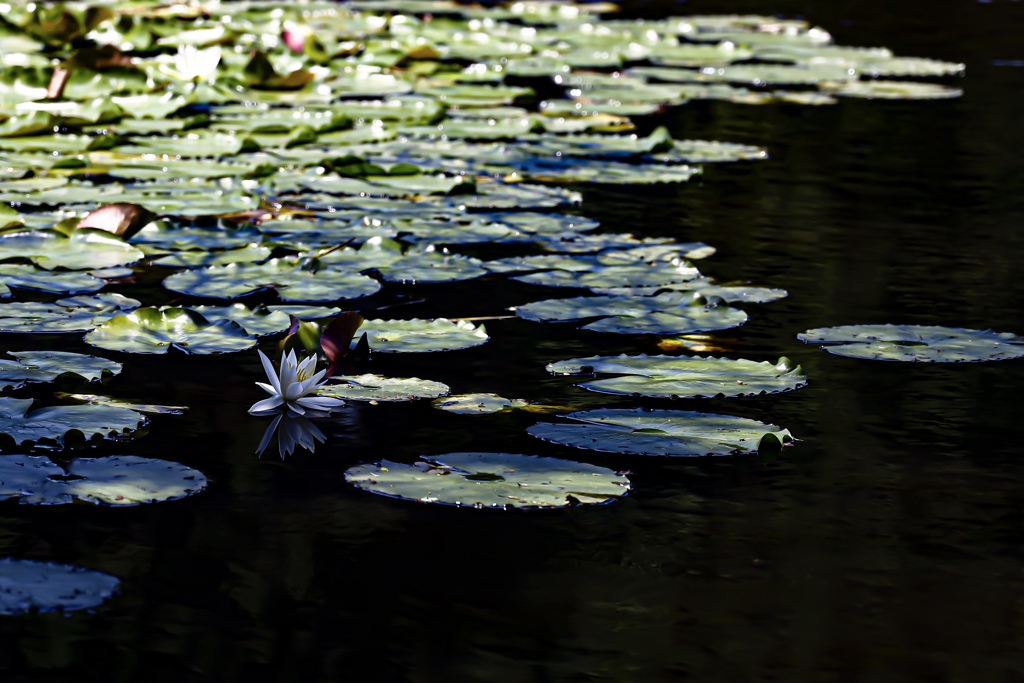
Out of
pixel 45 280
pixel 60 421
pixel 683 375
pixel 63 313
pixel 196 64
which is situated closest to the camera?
pixel 60 421

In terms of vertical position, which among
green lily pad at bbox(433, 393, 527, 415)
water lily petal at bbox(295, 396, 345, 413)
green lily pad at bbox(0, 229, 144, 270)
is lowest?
green lily pad at bbox(433, 393, 527, 415)

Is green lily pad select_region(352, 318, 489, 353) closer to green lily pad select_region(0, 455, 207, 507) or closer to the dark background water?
the dark background water

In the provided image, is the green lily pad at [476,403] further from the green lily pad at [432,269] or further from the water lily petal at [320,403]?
the green lily pad at [432,269]

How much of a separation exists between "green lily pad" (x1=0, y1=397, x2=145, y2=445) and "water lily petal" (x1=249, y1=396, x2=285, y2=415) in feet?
0.59

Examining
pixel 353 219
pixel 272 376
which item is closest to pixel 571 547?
pixel 272 376

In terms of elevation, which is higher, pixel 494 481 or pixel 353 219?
pixel 353 219

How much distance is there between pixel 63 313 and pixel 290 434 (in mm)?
793

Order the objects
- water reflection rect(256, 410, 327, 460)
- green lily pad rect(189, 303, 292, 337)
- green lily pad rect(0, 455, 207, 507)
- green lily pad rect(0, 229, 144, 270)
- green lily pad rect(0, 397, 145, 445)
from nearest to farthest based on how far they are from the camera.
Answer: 1. green lily pad rect(0, 455, 207, 507)
2. green lily pad rect(0, 397, 145, 445)
3. water reflection rect(256, 410, 327, 460)
4. green lily pad rect(189, 303, 292, 337)
5. green lily pad rect(0, 229, 144, 270)

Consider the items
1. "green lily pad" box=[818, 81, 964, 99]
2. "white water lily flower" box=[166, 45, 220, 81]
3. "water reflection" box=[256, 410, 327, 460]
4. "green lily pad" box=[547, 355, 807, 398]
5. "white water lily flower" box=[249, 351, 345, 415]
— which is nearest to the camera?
"water reflection" box=[256, 410, 327, 460]

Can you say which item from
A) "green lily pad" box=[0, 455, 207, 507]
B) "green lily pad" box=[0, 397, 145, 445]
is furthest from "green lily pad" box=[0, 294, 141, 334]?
"green lily pad" box=[0, 455, 207, 507]

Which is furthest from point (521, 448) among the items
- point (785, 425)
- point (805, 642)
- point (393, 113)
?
point (393, 113)

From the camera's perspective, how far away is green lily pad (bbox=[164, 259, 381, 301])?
120 inches

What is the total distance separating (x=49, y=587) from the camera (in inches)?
65.6

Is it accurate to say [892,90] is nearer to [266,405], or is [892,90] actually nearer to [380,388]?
[380,388]
